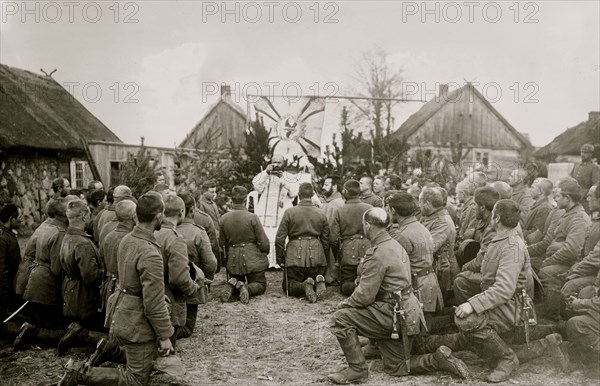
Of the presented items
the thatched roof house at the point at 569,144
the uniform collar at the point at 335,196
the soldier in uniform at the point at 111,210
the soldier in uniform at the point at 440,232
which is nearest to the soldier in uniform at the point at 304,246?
the uniform collar at the point at 335,196

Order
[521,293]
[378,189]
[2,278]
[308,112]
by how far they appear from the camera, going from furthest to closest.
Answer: [308,112] < [378,189] < [2,278] < [521,293]

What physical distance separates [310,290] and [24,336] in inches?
171

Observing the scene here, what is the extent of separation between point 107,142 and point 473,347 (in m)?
21.4

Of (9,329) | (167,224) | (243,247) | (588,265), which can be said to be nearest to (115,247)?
(167,224)

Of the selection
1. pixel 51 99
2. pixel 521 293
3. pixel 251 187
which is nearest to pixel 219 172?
pixel 251 187

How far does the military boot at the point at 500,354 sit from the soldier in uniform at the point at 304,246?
406 centimetres

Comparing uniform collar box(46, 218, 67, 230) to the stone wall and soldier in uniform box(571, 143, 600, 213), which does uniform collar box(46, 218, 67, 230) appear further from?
the stone wall

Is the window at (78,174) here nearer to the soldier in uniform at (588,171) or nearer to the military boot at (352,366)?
the soldier in uniform at (588,171)

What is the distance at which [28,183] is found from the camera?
62.8ft

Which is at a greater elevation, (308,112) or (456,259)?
(308,112)

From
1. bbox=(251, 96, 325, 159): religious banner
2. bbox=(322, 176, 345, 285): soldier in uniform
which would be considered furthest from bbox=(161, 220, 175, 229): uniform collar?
bbox=(251, 96, 325, 159): religious banner

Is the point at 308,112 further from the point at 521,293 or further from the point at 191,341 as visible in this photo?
the point at 521,293

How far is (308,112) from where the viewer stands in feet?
53.5

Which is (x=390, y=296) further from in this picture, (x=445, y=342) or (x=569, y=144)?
(x=569, y=144)
